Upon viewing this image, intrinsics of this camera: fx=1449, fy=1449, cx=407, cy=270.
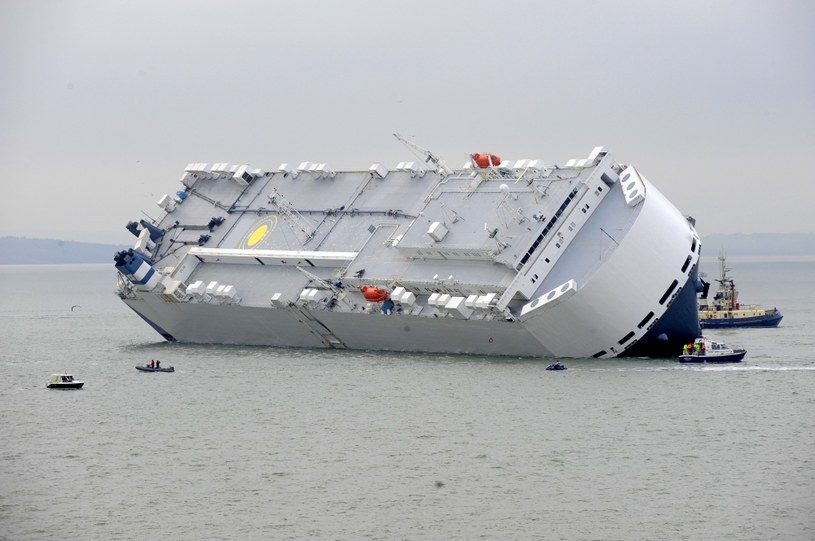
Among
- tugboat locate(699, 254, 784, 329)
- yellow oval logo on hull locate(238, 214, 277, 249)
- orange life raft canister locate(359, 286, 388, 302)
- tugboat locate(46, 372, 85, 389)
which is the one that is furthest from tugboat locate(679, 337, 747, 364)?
tugboat locate(699, 254, 784, 329)

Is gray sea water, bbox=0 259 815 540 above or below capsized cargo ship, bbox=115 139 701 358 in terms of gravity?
below

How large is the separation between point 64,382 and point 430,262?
63.0 feet

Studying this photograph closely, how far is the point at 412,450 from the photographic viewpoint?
5209cm

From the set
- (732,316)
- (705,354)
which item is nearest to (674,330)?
(705,354)

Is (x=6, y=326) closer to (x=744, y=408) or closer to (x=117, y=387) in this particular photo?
(x=117, y=387)

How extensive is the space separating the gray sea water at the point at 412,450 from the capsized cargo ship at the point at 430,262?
1954mm

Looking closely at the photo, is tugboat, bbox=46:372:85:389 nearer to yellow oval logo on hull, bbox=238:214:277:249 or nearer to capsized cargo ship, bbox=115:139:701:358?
capsized cargo ship, bbox=115:139:701:358

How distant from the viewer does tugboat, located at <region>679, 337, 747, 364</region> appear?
69375 mm

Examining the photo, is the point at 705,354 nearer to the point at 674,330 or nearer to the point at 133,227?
the point at 674,330

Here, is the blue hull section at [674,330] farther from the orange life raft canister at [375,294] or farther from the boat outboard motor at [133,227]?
the boat outboard motor at [133,227]

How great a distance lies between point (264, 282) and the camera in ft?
267

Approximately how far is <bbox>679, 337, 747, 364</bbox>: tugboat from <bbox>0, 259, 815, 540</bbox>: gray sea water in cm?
98

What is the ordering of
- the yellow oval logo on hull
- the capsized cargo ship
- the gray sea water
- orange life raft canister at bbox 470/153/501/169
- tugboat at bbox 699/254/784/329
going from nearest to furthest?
the gray sea water → the capsized cargo ship → orange life raft canister at bbox 470/153/501/169 → the yellow oval logo on hull → tugboat at bbox 699/254/784/329

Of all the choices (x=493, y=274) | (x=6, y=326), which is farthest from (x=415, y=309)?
(x=6, y=326)
